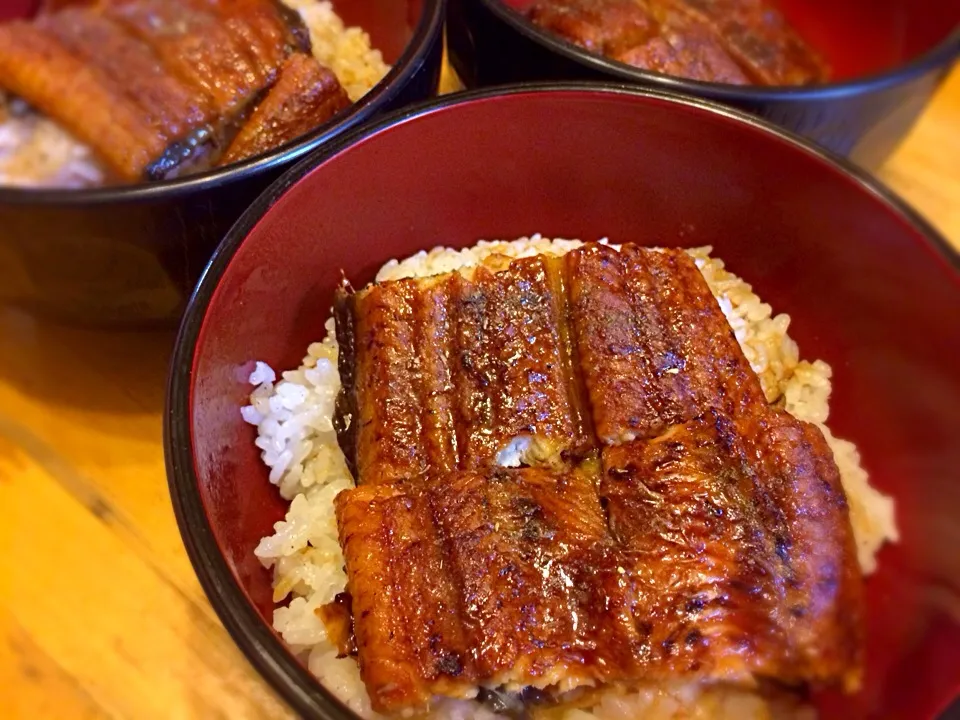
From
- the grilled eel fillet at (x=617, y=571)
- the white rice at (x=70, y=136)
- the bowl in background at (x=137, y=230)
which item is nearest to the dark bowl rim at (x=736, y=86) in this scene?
the bowl in background at (x=137, y=230)

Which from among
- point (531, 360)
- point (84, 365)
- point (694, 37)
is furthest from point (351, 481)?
point (694, 37)

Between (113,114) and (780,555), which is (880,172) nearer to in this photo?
(780,555)

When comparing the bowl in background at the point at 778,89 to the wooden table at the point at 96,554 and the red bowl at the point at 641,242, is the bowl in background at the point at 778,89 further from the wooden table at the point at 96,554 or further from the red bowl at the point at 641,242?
the wooden table at the point at 96,554

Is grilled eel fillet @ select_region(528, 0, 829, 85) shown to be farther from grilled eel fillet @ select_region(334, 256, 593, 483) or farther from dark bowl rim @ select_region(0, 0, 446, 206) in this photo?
grilled eel fillet @ select_region(334, 256, 593, 483)

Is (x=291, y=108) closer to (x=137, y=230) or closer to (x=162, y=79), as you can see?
(x=162, y=79)

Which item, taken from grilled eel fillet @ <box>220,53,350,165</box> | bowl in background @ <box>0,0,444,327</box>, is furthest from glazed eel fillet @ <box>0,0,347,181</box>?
bowl in background @ <box>0,0,444,327</box>

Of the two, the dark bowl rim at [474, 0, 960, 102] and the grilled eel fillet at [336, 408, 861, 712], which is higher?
the dark bowl rim at [474, 0, 960, 102]

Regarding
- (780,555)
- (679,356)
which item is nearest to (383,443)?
(679,356)
